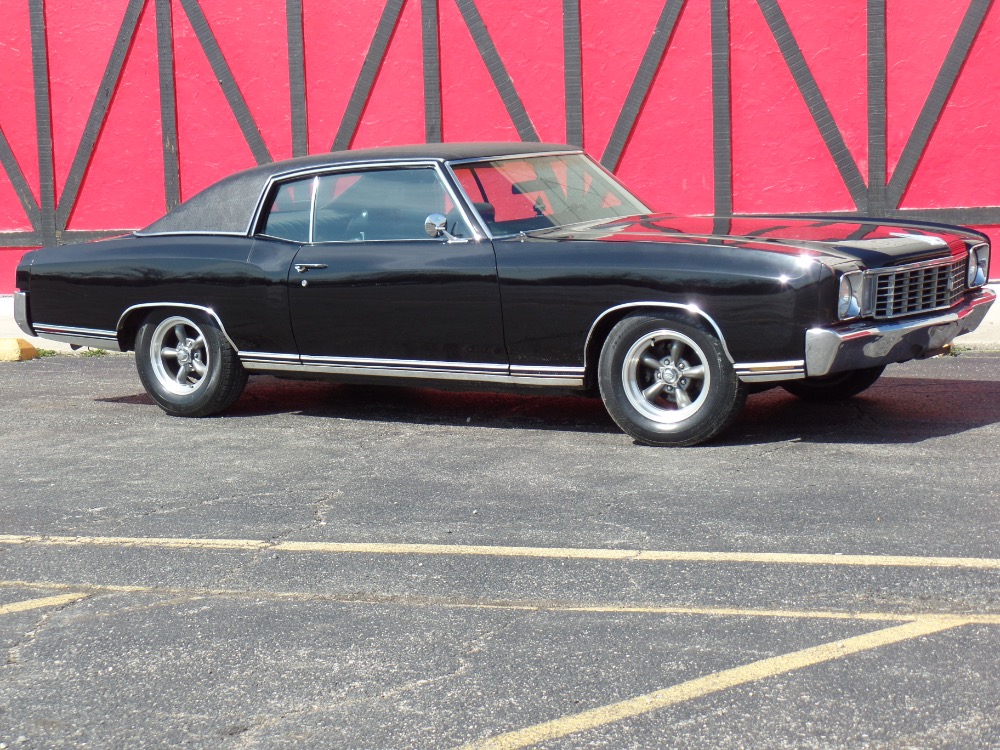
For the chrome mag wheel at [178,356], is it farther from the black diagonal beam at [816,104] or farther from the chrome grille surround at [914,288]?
the black diagonal beam at [816,104]

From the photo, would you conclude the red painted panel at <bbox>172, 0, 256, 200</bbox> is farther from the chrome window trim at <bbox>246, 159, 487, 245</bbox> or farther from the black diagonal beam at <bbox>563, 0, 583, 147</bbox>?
the chrome window trim at <bbox>246, 159, 487, 245</bbox>

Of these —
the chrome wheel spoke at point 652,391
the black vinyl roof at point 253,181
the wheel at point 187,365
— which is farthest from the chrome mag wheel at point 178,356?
the chrome wheel spoke at point 652,391

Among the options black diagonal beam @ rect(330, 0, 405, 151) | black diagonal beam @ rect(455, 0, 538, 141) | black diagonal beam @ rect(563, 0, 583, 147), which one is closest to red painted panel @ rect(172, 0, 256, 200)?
black diagonal beam @ rect(330, 0, 405, 151)

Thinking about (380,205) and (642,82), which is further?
(642,82)

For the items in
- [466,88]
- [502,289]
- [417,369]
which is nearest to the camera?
[502,289]

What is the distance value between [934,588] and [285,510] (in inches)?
104

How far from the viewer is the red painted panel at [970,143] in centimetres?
1130

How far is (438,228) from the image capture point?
286 inches

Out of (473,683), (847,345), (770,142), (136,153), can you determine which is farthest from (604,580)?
(136,153)

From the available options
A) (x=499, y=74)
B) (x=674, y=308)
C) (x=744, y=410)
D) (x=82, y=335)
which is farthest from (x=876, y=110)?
(x=82, y=335)

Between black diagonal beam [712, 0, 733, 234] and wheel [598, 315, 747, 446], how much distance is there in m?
5.41

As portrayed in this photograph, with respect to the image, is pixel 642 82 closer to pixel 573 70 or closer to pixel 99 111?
pixel 573 70

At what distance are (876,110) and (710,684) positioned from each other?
8.70 metres

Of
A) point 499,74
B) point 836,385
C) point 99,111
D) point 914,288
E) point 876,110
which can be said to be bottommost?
point 836,385
